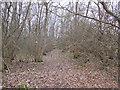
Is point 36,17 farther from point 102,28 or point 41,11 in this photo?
point 102,28

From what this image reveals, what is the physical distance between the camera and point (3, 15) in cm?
511

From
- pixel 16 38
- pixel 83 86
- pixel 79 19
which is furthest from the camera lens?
pixel 79 19

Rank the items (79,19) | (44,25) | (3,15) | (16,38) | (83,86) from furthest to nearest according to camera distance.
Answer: (44,25), (79,19), (16,38), (3,15), (83,86)

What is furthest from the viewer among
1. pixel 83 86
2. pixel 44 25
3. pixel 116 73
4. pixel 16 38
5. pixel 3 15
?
pixel 44 25

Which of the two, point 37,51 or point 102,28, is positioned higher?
point 102,28

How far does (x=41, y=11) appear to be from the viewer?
25.2 feet

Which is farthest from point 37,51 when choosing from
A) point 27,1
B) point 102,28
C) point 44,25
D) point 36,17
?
point 102,28

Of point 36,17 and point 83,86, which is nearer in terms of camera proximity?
point 83,86

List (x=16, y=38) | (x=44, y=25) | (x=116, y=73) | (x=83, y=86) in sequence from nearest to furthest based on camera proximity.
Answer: (x=83, y=86), (x=116, y=73), (x=16, y=38), (x=44, y=25)

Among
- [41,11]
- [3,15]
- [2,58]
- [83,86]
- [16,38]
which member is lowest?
[83,86]

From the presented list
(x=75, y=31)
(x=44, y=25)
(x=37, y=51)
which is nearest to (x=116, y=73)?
(x=75, y=31)

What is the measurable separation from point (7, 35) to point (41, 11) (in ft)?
10.7

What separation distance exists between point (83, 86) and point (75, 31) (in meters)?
4.32

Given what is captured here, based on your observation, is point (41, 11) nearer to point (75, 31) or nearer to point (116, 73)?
point (75, 31)
